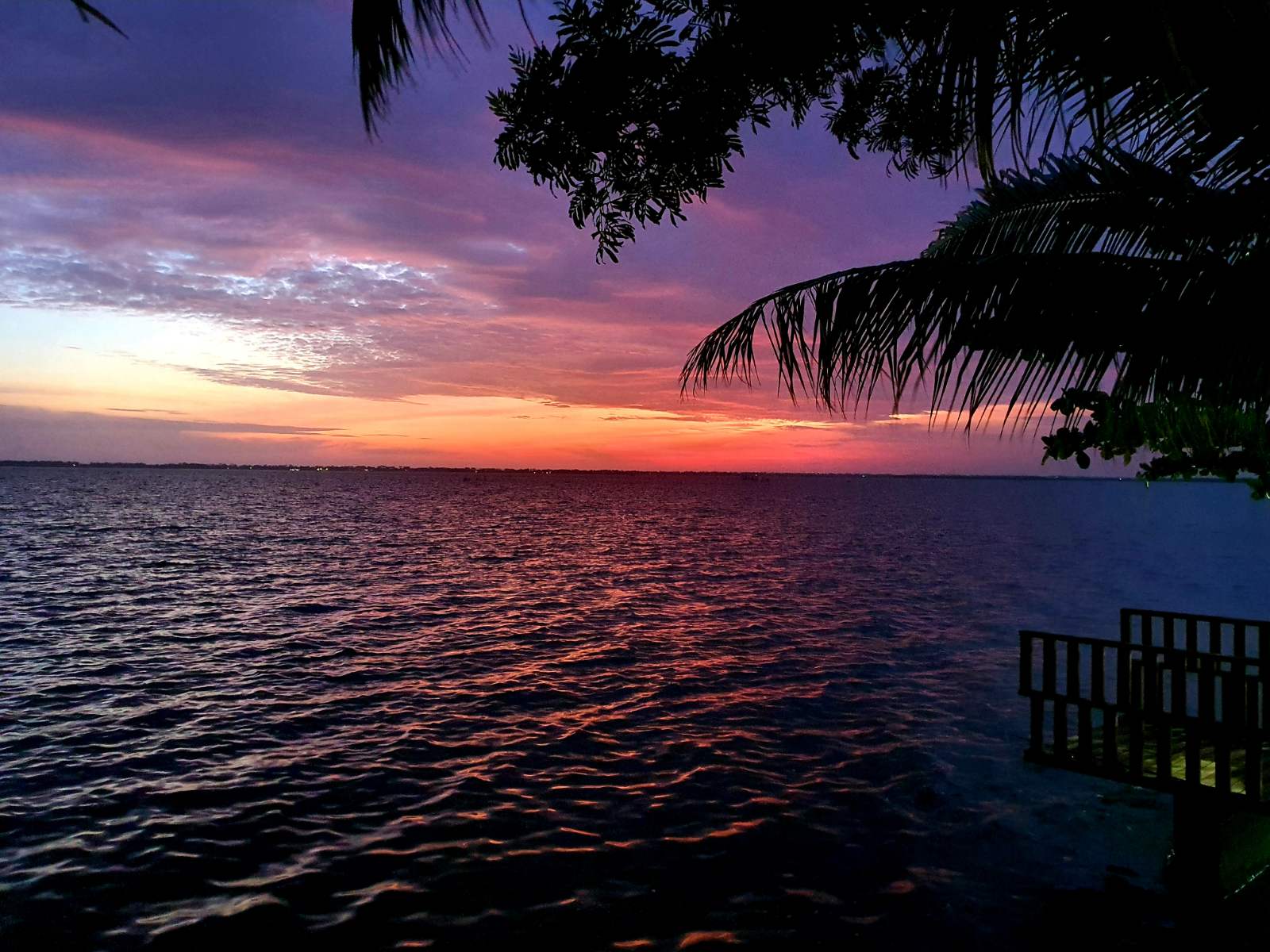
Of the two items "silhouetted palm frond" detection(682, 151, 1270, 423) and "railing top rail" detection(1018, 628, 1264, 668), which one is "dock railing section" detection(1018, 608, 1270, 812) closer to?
"railing top rail" detection(1018, 628, 1264, 668)

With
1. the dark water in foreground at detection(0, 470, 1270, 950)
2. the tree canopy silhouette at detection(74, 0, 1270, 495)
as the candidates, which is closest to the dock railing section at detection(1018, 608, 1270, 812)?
the dark water in foreground at detection(0, 470, 1270, 950)

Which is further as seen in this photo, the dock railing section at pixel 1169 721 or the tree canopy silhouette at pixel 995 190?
the dock railing section at pixel 1169 721

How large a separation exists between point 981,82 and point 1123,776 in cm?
847

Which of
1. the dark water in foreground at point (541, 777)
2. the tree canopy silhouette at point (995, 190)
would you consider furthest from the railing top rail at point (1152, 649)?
the tree canopy silhouette at point (995, 190)

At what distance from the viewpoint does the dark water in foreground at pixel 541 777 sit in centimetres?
815

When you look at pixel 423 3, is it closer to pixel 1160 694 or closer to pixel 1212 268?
pixel 1212 268

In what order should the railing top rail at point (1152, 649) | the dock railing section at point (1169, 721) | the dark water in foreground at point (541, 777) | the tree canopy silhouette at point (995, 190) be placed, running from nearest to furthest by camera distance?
the tree canopy silhouette at point (995, 190) → the dock railing section at point (1169, 721) → the dark water in foreground at point (541, 777) → the railing top rail at point (1152, 649)

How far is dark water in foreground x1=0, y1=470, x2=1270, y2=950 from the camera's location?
8.15 meters

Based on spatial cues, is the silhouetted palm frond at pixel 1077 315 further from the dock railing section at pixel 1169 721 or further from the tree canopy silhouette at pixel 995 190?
the dock railing section at pixel 1169 721

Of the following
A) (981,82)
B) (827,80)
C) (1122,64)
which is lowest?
(981,82)

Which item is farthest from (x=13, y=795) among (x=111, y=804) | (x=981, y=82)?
(x=981, y=82)

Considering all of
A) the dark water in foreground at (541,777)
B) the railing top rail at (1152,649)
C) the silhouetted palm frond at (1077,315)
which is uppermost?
the silhouetted palm frond at (1077,315)

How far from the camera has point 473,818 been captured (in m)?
10.3

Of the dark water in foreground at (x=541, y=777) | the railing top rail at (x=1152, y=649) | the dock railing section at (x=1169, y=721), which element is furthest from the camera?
the railing top rail at (x=1152, y=649)
